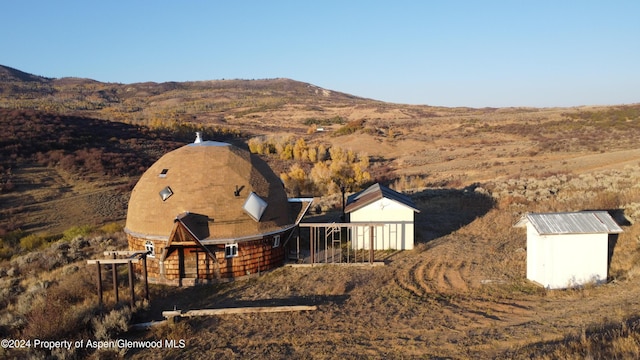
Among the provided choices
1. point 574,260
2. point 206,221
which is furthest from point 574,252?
point 206,221

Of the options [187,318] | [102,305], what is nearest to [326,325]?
[187,318]

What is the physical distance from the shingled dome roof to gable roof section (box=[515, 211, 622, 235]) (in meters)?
9.79

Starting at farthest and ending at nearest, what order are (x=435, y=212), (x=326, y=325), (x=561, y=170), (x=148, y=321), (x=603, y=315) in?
(x=561, y=170)
(x=435, y=212)
(x=148, y=321)
(x=326, y=325)
(x=603, y=315)

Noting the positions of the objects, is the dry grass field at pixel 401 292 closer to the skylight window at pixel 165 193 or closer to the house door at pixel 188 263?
the house door at pixel 188 263

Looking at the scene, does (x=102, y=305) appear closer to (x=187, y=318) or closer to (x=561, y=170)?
(x=187, y=318)

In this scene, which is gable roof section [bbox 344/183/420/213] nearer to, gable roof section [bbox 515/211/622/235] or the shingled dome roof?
the shingled dome roof

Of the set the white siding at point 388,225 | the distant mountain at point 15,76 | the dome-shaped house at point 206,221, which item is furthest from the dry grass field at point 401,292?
the distant mountain at point 15,76

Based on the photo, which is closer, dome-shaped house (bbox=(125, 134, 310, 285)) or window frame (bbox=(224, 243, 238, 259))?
dome-shaped house (bbox=(125, 134, 310, 285))

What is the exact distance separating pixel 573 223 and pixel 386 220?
8326 millimetres

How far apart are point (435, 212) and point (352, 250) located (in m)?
9.44

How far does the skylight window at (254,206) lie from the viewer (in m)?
17.8

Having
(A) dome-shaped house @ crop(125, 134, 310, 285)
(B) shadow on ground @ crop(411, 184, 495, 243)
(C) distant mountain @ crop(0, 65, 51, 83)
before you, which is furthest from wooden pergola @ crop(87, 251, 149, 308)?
(C) distant mountain @ crop(0, 65, 51, 83)

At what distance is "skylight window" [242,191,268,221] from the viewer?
58.4ft

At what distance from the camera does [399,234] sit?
21547 millimetres
